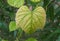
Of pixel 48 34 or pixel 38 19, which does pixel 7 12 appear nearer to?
pixel 48 34

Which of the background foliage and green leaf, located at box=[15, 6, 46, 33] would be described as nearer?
green leaf, located at box=[15, 6, 46, 33]

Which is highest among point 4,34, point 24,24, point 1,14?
point 24,24

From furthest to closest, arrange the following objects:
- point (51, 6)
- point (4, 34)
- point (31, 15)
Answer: point (4, 34) → point (51, 6) → point (31, 15)

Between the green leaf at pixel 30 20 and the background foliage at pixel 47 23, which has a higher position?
the green leaf at pixel 30 20

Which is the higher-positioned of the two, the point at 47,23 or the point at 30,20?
the point at 30,20

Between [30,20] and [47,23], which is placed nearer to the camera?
[30,20]

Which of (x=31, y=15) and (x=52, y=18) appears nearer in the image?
(x=31, y=15)

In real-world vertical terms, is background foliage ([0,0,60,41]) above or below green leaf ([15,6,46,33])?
below

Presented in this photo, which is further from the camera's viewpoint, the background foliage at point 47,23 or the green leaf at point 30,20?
the background foliage at point 47,23

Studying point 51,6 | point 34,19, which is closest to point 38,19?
point 34,19

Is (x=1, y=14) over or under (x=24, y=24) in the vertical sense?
under

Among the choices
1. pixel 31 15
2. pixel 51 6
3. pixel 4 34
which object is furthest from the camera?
pixel 4 34
